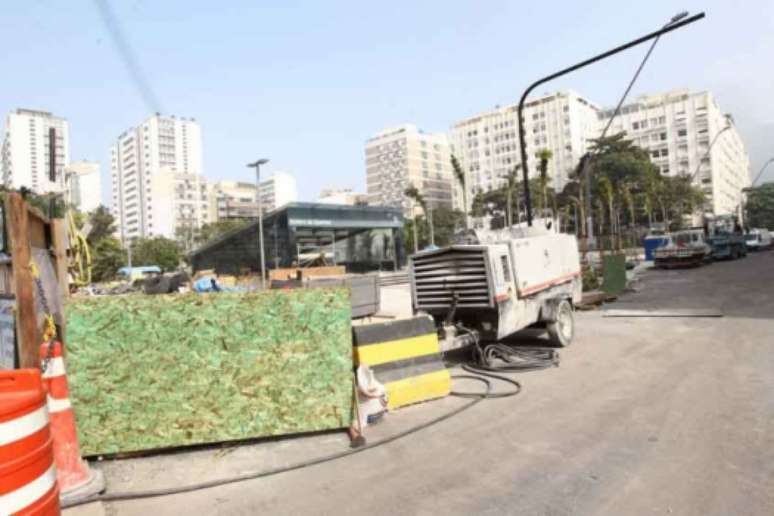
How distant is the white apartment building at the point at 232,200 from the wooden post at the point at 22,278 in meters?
143

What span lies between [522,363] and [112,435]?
19.5ft

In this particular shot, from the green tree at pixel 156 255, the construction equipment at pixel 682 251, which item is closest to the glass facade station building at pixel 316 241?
the construction equipment at pixel 682 251

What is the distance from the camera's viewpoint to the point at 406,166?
164875 millimetres

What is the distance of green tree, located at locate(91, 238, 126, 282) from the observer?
60.6m

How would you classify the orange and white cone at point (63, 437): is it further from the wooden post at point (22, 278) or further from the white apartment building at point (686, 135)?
the white apartment building at point (686, 135)

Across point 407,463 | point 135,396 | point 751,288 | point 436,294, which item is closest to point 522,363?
point 436,294

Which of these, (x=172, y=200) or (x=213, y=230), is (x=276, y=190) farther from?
(x=213, y=230)

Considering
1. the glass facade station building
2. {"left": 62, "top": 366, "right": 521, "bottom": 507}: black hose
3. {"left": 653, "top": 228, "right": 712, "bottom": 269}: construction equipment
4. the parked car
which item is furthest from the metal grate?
the parked car

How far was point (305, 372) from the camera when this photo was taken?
5852 mm

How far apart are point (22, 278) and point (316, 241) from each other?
42783mm

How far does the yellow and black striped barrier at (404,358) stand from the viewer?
6715 millimetres

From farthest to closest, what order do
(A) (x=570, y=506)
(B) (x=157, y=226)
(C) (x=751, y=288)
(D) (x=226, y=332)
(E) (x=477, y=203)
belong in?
(B) (x=157, y=226) → (E) (x=477, y=203) → (C) (x=751, y=288) → (D) (x=226, y=332) → (A) (x=570, y=506)

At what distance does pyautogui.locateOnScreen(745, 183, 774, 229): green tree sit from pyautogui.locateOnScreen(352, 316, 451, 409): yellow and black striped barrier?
465ft

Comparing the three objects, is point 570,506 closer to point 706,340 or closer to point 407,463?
point 407,463
